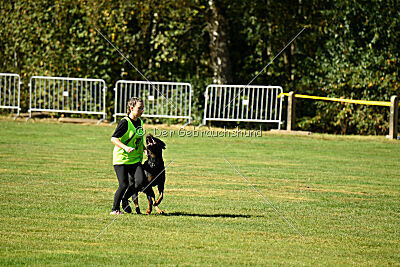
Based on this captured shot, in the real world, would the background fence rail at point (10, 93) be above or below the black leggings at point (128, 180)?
above

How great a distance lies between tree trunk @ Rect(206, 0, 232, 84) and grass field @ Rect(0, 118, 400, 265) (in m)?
6.96

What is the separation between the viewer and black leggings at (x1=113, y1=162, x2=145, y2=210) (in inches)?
346

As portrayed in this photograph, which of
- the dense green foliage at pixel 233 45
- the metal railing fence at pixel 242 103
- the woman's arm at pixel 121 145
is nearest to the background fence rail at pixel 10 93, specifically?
the dense green foliage at pixel 233 45

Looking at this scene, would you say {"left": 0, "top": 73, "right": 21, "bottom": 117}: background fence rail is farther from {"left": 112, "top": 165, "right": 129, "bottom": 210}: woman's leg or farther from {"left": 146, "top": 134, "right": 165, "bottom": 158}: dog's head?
{"left": 146, "top": 134, "right": 165, "bottom": 158}: dog's head

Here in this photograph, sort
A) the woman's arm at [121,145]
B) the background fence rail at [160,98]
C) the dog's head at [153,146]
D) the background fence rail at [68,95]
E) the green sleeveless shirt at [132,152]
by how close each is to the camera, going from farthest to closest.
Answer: the background fence rail at [68,95], the background fence rail at [160,98], the green sleeveless shirt at [132,152], the dog's head at [153,146], the woman's arm at [121,145]

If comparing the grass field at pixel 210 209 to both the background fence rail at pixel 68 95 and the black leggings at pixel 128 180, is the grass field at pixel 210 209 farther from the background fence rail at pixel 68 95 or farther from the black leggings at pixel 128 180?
the background fence rail at pixel 68 95

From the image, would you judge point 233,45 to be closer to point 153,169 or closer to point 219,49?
point 219,49

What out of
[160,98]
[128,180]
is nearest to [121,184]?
[128,180]

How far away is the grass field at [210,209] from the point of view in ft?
22.3

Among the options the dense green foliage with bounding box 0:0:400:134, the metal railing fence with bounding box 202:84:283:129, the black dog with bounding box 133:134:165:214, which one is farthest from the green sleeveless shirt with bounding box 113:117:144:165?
the dense green foliage with bounding box 0:0:400:134

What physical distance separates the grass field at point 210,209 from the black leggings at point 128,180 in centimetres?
30

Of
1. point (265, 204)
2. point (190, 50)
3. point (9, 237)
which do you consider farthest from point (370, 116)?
point (9, 237)

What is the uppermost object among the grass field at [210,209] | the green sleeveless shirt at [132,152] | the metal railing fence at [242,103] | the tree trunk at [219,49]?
the tree trunk at [219,49]

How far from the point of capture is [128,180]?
894 centimetres
